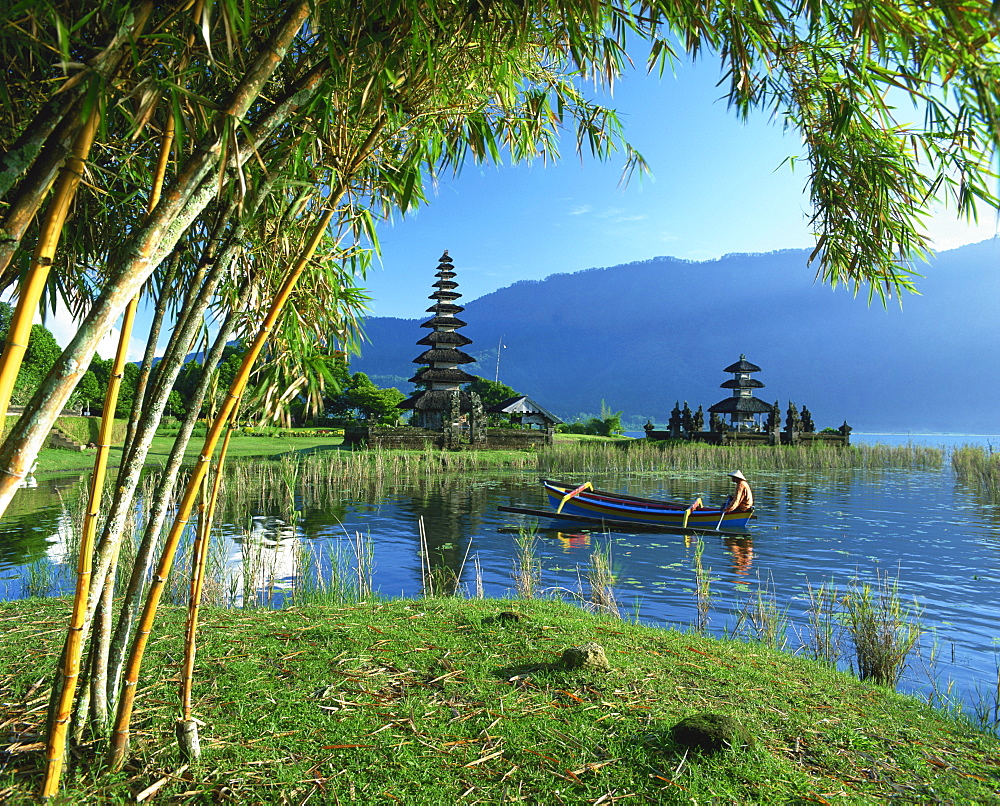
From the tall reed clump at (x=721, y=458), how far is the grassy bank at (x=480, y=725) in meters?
25.2

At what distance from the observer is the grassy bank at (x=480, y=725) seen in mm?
2615

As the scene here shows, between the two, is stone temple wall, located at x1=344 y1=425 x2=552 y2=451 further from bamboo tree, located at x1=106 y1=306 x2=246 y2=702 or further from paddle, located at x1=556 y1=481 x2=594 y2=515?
bamboo tree, located at x1=106 y1=306 x2=246 y2=702

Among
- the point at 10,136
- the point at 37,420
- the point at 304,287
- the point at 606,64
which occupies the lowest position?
the point at 37,420

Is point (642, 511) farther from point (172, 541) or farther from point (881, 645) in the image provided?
point (172, 541)

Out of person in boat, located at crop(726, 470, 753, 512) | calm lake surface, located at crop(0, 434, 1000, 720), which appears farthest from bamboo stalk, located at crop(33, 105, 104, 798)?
person in boat, located at crop(726, 470, 753, 512)

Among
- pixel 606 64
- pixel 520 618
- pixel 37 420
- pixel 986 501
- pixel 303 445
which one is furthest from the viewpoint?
pixel 303 445

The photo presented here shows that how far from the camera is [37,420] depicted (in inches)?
82.1

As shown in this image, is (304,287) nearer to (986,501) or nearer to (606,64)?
(606,64)

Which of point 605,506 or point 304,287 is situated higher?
point 304,287

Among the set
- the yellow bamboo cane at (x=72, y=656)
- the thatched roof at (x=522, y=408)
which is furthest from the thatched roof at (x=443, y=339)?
the yellow bamboo cane at (x=72, y=656)

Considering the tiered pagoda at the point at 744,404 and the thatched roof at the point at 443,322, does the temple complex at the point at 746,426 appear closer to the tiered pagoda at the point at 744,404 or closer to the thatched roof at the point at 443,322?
the tiered pagoda at the point at 744,404

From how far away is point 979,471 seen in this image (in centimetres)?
2623

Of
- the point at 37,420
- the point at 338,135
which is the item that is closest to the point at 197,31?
the point at 338,135

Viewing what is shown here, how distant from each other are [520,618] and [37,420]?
3822 mm
